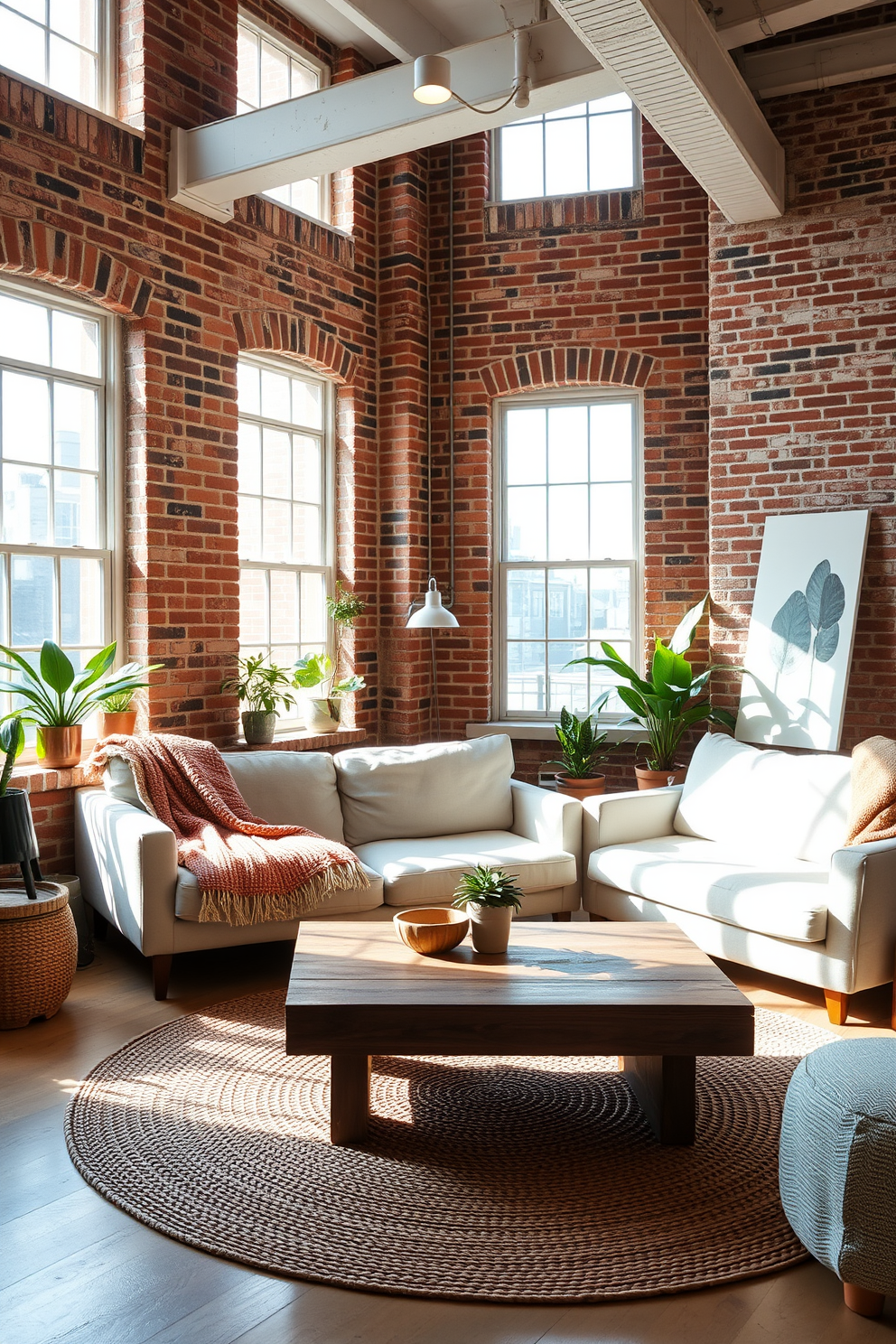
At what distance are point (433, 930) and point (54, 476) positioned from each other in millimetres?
2598

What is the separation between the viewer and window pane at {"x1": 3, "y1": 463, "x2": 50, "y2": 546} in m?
4.29

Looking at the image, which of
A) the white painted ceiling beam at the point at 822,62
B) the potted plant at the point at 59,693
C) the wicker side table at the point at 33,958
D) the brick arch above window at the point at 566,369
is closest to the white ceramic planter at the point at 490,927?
the wicker side table at the point at 33,958

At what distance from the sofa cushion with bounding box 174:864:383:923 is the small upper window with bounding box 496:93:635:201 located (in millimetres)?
Answer: 4008

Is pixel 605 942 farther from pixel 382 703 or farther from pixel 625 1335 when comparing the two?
pixel 382 703

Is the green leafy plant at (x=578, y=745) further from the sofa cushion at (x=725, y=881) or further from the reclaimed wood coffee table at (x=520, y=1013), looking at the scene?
the reclaimed wood coffee table at (x=520, y=1013)

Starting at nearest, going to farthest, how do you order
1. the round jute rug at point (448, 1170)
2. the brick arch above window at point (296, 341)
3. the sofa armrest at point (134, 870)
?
the round jute rug at point (448, 1170) → the sofa armrest at point (134, 870) → the brick arch above window at point (296, 341)

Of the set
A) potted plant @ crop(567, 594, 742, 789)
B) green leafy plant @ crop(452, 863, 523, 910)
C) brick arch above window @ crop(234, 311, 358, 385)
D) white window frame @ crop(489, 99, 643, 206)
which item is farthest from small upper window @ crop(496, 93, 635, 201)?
green leafy plant @ crop(452, 863, 523, 910)

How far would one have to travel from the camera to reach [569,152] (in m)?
6.04

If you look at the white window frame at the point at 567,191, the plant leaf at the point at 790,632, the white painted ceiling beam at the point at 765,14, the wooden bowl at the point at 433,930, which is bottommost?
the wooden bowl at the point at 433,930

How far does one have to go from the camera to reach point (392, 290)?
20.3 ft

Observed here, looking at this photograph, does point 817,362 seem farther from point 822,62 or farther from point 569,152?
point 569,152

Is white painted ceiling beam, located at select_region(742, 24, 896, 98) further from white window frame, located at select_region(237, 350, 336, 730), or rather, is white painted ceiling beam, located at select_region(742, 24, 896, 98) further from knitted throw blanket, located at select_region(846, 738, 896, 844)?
knitted throw blanket, located at select_region(846, 738, 896, 844)

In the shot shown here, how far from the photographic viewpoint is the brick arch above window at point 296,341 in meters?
5.27

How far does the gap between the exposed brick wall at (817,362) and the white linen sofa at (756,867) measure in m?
0.93
